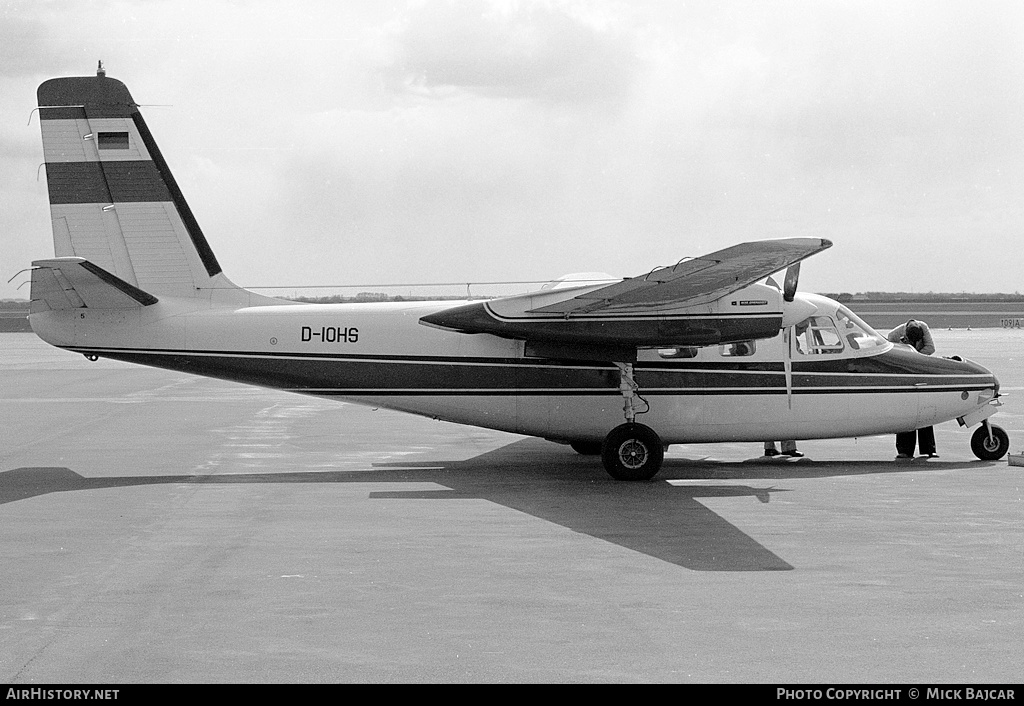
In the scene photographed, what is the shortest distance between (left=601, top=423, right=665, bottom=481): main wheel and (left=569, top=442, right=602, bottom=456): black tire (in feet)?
7.07

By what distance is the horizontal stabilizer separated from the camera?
1405 cm

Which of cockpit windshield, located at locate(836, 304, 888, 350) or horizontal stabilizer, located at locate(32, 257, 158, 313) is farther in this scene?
cockpit windshield, located at locate(836, 304, 888, 350)

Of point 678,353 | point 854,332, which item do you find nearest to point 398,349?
point 678,353

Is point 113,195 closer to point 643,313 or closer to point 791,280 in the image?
point 643,313

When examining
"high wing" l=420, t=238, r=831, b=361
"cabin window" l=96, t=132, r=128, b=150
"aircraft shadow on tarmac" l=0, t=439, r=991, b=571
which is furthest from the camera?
"cabin window" l=96, t=132, r=128, b=150

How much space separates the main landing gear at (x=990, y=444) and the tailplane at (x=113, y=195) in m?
10.9

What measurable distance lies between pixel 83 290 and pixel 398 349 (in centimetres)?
425

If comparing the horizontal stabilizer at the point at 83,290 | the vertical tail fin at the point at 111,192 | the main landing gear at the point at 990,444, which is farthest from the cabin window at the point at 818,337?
the horizontal stabilizer at the point at 83,290

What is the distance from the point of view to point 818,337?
1512 centimetres

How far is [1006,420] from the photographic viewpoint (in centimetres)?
2112

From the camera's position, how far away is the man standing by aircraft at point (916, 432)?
16031mm

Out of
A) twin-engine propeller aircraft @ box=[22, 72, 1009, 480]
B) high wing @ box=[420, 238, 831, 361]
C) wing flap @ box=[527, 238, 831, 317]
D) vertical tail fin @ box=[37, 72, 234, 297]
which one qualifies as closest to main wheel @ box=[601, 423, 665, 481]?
twin-engine propeller aircraft @ box=[22, 72, 1009, 480]

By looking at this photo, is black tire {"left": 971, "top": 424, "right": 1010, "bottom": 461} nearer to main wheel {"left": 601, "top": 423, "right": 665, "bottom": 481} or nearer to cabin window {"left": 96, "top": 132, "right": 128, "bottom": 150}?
main wheel {"left": 601, "top": 423, "right": 665, "bottom": 481}
